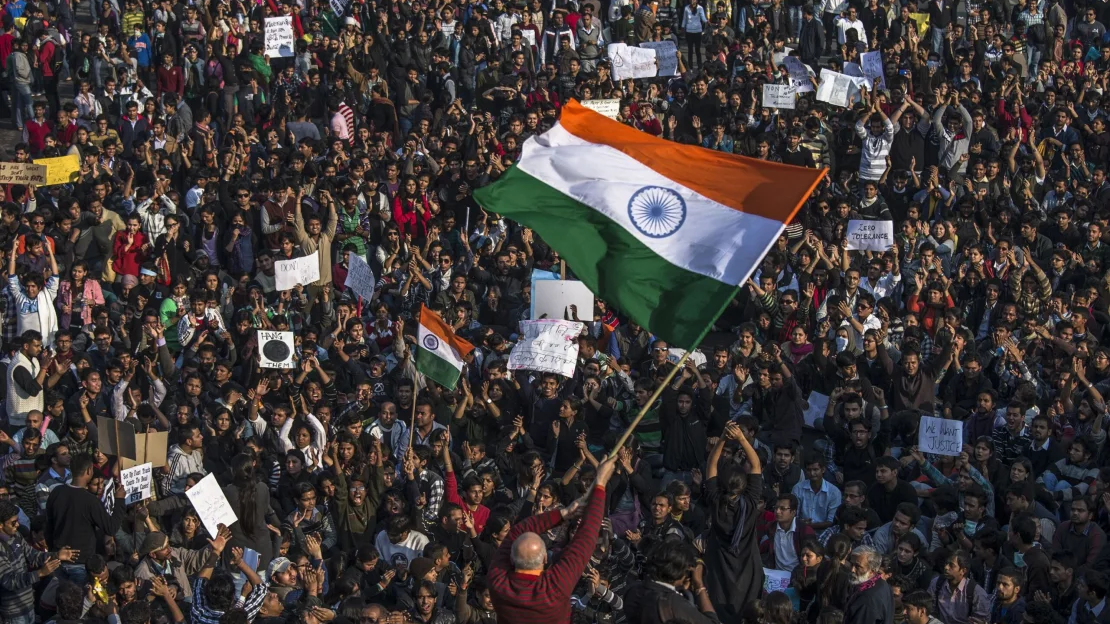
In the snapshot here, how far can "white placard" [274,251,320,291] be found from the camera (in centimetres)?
1756

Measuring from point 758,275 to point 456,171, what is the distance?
4474 millimetres

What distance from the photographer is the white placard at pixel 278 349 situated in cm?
1596

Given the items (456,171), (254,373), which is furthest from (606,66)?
(254,373)

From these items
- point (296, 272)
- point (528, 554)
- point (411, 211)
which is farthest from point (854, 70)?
point (528, 554)

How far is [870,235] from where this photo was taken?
1742cm

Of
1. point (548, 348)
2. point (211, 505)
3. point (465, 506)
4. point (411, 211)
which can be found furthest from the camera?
point (411, 211)

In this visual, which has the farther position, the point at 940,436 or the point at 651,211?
the point at 940,436

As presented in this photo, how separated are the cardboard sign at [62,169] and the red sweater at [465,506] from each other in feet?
24.6

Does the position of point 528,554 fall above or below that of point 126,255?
above

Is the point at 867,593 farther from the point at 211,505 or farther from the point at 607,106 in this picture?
the point at 607,106

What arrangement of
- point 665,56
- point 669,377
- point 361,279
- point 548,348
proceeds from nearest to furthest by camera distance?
1. point 669,377
2. point 548,348
3. point 361,279
4. point 665,56

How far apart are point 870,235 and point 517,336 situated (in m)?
3.71

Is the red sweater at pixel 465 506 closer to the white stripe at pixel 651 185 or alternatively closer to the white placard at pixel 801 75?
the white stripe at pixel 651 185

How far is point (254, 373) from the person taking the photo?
16.1 meters
